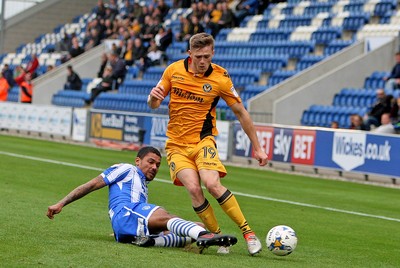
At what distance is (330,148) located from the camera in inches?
901

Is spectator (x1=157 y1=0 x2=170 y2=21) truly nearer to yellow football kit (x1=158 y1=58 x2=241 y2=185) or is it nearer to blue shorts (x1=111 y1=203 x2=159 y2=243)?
yellow football kit (x1=158 y1=58 x2=241 y2=185)

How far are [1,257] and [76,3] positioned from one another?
43501 millimetres

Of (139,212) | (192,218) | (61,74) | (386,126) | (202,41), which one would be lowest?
(192,218)

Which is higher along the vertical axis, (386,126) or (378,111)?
(378,111)

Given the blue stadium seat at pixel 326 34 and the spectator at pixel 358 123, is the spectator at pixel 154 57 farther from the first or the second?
the spectator at pixel 358 123

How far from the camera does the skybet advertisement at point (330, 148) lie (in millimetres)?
21344

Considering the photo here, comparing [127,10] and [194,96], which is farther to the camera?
[127,10]

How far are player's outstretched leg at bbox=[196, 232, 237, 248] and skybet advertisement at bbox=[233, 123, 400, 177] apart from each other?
1288cm

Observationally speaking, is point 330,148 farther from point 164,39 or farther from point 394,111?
point 164,39

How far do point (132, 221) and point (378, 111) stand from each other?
15.8 m

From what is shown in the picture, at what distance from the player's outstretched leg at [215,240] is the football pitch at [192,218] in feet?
0.47

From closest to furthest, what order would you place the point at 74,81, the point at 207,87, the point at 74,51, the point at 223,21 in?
1. the point at 207,87
2. the point at 223,21
3. the point at 74,81
4. the point at 74,51

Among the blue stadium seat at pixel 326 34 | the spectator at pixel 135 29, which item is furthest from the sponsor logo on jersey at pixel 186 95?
the spectator at pixel 135 29

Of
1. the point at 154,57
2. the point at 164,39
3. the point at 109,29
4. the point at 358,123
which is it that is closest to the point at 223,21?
the point at 164,39
